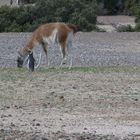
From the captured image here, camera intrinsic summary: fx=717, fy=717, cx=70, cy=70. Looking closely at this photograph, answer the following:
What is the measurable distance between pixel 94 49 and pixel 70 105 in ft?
59.2

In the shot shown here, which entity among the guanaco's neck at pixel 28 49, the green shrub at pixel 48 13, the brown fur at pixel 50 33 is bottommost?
the green shrub at pixel 48 13

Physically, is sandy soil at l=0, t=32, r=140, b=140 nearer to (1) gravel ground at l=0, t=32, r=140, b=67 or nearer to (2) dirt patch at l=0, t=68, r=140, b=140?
(2) dirt patch at l=0, t=68, r=140, b=140

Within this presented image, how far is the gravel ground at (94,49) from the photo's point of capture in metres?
26.2

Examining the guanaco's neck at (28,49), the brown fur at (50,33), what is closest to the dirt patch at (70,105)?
the brown fur at (50,33)

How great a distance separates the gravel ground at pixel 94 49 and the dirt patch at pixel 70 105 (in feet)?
20.0

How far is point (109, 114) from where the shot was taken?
12.8m

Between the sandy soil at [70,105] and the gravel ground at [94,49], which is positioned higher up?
the sandy soil at [70,105]

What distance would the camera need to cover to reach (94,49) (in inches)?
1246

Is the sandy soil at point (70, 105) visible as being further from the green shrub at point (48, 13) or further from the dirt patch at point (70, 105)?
the green shrub at point (48, 13)

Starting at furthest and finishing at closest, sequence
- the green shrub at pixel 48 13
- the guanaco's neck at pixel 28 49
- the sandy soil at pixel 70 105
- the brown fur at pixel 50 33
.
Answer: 1. the green shrub at pixel 48 13
2. the guanaco's neck at pixel 28 49
3. the brown fur at pixel 50 33
4. the sandy soil at pixel 70 105

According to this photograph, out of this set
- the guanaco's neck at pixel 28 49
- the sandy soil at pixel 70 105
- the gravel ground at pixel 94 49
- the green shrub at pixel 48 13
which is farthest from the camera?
the green shrub at pixel 48 13

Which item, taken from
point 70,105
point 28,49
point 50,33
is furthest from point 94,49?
point 70,105

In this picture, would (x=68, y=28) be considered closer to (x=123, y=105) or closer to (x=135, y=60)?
(x=135, y=60)

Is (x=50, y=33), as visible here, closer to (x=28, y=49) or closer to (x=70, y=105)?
(x=28, y=49)
